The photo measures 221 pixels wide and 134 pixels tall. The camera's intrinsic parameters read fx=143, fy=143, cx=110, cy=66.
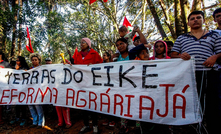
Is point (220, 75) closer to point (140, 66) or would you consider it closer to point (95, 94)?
point (140, 66)

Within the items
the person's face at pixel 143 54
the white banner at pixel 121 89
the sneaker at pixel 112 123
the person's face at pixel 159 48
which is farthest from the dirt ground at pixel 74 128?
the person's face at pixel 159 48

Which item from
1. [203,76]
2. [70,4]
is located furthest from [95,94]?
[70,4]

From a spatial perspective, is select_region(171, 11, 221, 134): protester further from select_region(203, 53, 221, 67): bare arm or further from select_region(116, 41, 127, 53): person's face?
select_region(116, 41, 127, 53): person's face

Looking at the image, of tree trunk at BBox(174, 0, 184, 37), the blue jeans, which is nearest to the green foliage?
tree trunk at BBox(174, 0, 184, 37)

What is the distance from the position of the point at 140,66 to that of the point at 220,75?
1.11m

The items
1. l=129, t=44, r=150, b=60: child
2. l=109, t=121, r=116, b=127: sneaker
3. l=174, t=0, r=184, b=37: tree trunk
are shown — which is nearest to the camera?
l=129, t=44, r=150, b=60: child

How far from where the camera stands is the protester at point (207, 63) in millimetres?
2006

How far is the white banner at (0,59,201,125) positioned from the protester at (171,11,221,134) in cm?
21

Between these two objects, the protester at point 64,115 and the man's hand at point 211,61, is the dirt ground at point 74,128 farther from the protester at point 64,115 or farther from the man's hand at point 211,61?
the man's hand at point 211,61

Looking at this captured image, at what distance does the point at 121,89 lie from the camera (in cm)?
248

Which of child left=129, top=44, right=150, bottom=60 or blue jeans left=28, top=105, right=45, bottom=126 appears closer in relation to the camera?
child left=129, top=44, right=150, bottom=60

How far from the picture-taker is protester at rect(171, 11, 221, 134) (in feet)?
6.58

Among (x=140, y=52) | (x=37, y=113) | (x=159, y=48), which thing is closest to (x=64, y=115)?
(x=37, y=113)

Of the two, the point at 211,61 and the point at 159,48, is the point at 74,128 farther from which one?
the point at 211,61
